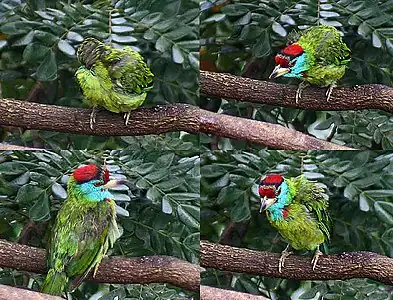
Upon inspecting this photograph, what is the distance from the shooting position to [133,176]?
7.24 feet

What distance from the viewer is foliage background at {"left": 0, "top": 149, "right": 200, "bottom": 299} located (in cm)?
217

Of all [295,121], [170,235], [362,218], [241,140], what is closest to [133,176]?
[170,235]

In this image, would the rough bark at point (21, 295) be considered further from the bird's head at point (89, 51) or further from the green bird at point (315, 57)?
the green bird at point (315, 57)

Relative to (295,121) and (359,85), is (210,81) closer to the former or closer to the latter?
(295,121)

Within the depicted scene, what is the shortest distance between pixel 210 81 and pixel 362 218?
694 mm

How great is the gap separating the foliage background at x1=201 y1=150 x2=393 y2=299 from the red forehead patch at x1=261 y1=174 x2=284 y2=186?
0.02 m

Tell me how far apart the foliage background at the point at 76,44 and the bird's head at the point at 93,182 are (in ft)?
0.26

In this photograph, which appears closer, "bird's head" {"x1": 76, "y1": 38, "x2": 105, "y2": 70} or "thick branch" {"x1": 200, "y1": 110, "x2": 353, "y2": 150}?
"bird's head" {"x1": 76, "y1": 38, "x2": 105, "y2": 70}

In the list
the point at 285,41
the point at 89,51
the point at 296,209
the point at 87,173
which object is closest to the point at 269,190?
the point at 296,209

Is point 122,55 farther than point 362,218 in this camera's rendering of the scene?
No

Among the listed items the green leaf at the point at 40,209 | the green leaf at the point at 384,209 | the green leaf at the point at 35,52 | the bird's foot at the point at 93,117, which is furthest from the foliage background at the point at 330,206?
the green leaf at the point at 35,52

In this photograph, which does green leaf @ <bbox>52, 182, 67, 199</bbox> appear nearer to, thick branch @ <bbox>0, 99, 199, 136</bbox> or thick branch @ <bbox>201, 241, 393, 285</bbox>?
thick branch @ <bbox>0, 99, 199, 136</bbox>

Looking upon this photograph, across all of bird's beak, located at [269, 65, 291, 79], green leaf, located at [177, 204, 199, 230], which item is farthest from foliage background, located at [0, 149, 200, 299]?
bird's beak, located at [269, 65, 291, 79]

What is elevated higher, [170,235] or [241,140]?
[241,140]
